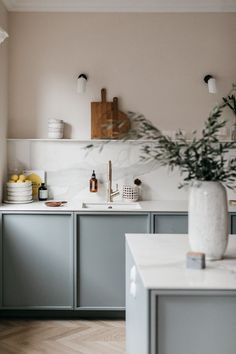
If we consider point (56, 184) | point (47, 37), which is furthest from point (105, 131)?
point (47, 37)

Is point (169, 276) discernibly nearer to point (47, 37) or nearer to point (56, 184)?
point (56, 184)

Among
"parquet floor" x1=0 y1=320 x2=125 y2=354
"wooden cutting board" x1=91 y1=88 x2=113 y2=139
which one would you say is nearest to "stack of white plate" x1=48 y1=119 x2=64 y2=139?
"wooden cutting board" x1=91 y1=88 x2=113 y2=139

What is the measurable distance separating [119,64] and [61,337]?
241 cm

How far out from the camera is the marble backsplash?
4.84 metres

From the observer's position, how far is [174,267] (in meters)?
2.27

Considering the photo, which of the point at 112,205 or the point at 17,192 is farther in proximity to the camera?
the point at 112,205

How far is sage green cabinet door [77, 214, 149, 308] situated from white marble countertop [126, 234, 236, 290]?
137 cm

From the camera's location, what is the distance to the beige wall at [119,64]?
4816 mm

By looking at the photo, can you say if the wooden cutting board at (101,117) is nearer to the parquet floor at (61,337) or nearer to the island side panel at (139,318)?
the parquet floor at (61,337)

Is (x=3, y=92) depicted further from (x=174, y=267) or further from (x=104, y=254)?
(x=174, y=267)

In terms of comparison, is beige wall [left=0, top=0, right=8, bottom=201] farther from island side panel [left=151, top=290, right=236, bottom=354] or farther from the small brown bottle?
island side panel [left=151, top=290, right=236, bottom=354]

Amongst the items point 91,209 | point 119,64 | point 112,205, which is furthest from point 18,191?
point 119,64

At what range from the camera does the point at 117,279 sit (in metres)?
4.32

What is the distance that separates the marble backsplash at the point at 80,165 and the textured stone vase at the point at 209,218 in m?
2.44
